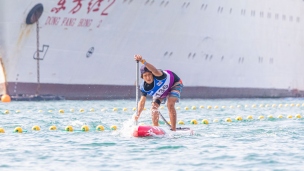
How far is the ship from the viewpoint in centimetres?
3969

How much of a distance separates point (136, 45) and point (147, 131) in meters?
25.1

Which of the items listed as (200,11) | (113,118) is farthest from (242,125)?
(200,11)

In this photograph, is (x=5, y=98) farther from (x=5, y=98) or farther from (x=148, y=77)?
(x=148, y=77)

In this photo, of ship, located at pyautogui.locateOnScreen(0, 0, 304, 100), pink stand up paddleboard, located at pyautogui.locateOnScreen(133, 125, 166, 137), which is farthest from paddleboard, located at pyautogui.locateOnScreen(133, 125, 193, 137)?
ship, located at pyautogui.locateOnScreen(0, 0, 304, 100)

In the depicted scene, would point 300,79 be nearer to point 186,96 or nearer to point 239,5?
point 239,5

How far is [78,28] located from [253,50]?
50.1ft

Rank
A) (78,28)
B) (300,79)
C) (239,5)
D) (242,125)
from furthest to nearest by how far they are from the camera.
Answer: (300,79), (239,5), (78,28), (242,125)

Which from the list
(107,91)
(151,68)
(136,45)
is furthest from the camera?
(136,45)

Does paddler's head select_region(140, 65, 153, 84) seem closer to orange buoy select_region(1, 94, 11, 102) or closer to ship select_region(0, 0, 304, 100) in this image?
orange buoy select_region(1, 94, 11, 102)

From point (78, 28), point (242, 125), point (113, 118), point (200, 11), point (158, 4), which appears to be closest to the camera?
point (242, 125)

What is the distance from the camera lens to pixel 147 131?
1905 cm

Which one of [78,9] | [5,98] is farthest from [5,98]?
[78,9]

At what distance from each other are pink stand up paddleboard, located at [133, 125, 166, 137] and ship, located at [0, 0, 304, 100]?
20.9m

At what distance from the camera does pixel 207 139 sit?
19109mm
